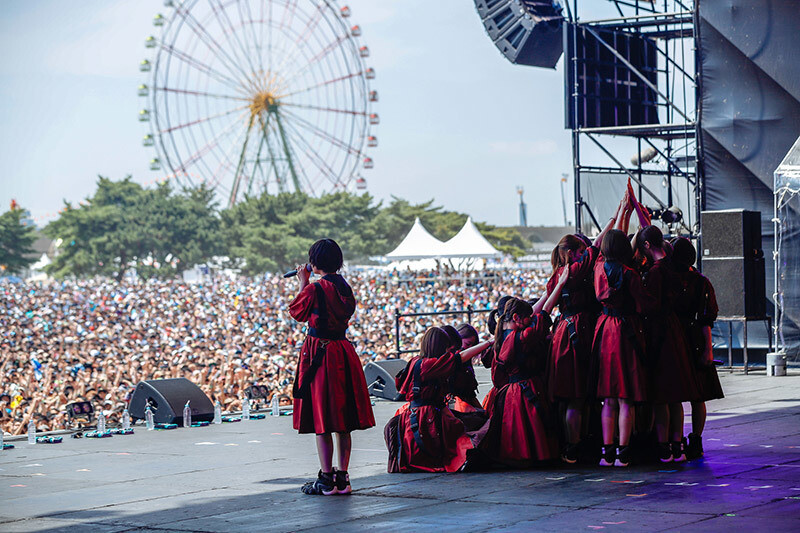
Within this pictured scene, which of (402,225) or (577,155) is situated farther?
(402,225)

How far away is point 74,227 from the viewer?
218ft

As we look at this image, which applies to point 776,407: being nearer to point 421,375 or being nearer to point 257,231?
point 421,375

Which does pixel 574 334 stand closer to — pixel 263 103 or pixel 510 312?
pixel 510 312

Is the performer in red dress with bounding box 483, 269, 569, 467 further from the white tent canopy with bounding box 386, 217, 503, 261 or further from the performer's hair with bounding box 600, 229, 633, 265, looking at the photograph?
the white tent canopy with bounding box 386, 217, 503, 261

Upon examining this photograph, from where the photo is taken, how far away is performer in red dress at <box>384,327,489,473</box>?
6.02 m

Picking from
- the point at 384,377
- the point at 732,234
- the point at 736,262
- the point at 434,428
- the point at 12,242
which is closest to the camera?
the point at 434,428

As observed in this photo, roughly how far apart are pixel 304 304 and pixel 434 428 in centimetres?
124

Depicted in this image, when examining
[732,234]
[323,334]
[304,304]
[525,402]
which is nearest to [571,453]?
[525,402]

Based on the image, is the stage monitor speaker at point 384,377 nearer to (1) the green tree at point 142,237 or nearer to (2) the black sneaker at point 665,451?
(2) the black sneaker at point 665,451

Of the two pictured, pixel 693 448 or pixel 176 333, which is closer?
pixel 693 448

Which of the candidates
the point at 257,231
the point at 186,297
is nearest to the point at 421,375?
the point at 186,297

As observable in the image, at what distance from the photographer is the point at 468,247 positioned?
1329 inches

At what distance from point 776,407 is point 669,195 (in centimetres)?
723

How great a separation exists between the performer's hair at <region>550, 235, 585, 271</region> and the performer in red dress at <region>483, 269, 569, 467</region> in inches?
3.1
